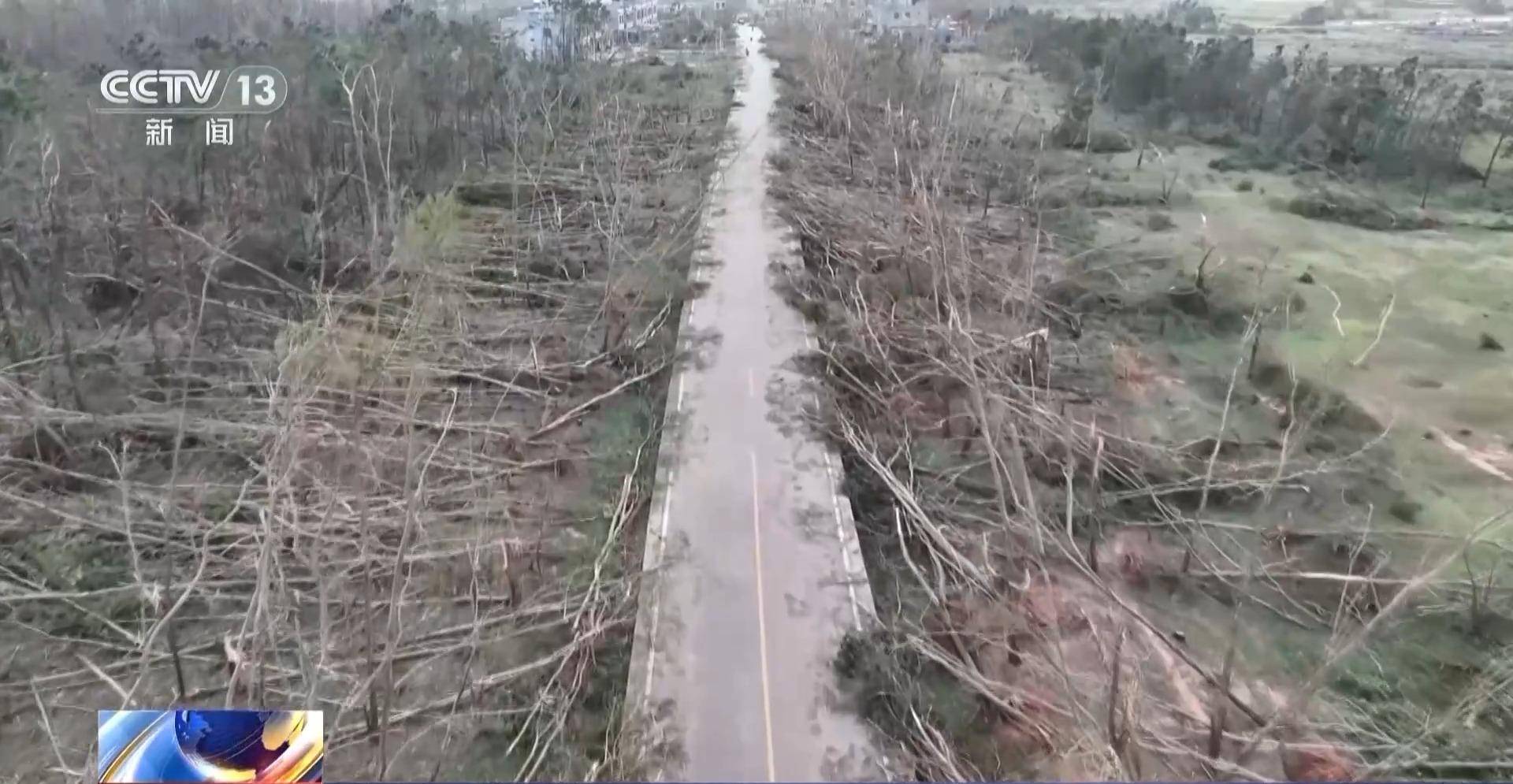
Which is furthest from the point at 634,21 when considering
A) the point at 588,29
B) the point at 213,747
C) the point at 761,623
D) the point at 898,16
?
the point at 213,747

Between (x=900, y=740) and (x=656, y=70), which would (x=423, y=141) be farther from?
(x=900, y=740)

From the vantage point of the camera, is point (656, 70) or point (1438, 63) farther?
point (656, 70)

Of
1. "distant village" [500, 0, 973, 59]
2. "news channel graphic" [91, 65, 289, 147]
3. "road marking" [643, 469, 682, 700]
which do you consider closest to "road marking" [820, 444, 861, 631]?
"road marking" [643, 469, 682, 700]

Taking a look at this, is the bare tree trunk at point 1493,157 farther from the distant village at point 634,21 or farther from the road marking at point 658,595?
the distant village at point 634,21

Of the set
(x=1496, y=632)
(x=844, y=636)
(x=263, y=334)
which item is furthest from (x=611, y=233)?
(x=1496, y=632)

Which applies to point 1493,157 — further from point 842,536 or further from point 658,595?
point 658,595

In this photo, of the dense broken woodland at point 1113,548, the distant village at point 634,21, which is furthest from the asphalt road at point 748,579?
the distant village at point 634,21

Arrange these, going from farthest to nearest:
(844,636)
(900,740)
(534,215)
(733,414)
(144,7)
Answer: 1. (534,215)
2. (144,7)
3. (733,414)
4. (844,636)
5. (900,740)
